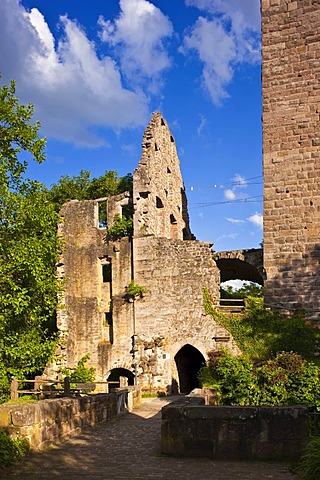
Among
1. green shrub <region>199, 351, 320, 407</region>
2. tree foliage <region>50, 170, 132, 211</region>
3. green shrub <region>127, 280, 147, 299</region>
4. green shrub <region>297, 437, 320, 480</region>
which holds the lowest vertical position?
green shrub <region>297, 437, 320, 480</region>

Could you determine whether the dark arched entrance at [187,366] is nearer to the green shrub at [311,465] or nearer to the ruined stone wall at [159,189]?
the ruined stone wall at [159,189]

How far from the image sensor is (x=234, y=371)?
13.9 meters

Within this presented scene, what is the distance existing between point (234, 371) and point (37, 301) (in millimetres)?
8382

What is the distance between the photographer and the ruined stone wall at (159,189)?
Result: 23734mm

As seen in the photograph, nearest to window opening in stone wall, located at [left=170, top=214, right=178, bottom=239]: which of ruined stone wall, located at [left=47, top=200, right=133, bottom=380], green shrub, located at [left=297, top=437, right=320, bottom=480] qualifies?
ruined stone wall, located at [left=47, top=200, right=133, bottom=380]

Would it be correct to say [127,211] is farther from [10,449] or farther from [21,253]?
[10,449]

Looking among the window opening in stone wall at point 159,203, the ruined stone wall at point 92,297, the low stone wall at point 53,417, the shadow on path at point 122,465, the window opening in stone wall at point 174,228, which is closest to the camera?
the shadow on path at point 122,465

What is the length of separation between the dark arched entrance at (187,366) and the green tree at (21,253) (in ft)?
21.9

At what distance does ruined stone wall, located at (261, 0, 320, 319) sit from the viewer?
1694 cm

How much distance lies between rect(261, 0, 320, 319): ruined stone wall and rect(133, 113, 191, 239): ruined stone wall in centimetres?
731

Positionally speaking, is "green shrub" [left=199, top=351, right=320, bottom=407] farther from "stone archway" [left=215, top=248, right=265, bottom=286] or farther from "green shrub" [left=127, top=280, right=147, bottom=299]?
"green shrub" [left=127, top=280, right=147, bottom=299]

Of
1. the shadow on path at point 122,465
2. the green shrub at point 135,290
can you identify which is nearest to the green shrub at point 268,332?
the green shrub at point 135,290

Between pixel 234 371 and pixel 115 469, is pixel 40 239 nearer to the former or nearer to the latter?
pixel 234 371

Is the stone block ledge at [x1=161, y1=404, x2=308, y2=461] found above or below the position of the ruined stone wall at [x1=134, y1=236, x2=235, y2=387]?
below
